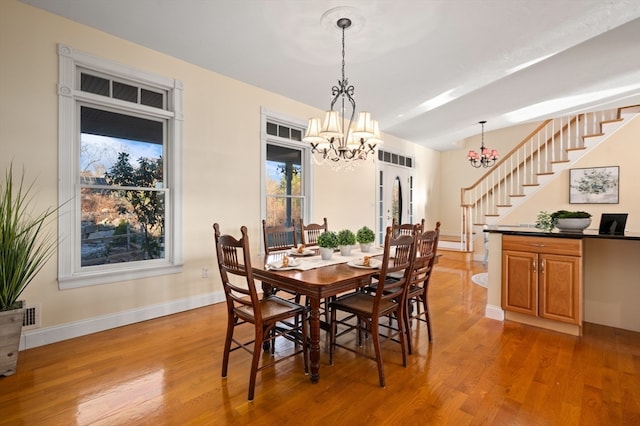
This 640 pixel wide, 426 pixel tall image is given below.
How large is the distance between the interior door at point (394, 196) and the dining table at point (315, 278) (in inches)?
167

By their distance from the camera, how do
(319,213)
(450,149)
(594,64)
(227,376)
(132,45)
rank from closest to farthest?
(227,376) → (132,45) → (594,64) → (319,213) → (450,149)

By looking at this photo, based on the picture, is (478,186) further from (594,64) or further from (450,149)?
(594,64)

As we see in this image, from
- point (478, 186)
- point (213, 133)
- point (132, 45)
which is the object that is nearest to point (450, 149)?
point (478, 186)

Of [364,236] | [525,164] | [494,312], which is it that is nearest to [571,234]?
[494,312]

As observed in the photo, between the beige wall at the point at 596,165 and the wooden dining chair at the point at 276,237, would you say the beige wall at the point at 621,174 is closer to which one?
the beige wall at the point at 596,165

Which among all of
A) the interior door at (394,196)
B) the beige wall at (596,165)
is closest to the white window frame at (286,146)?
the interior door at (394,196)

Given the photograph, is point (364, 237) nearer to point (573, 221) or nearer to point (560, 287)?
point (560, 287)

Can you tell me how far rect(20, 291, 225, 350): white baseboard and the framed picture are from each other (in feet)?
20.2

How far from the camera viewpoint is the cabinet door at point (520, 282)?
3057mm

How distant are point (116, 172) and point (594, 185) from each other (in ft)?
23.1

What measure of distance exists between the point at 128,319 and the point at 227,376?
1.61 m

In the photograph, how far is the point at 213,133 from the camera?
378 centimetres

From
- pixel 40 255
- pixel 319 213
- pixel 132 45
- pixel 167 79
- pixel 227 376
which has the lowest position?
pixel 227 376

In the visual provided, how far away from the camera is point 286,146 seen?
15.6 ft
